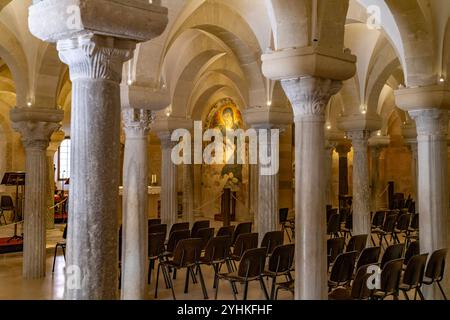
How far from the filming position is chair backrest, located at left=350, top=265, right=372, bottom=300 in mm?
5051

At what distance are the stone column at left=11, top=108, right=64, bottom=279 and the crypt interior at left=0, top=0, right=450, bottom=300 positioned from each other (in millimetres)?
26

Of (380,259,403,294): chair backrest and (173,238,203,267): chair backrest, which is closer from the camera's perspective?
(380,259,403,294): chair backrest

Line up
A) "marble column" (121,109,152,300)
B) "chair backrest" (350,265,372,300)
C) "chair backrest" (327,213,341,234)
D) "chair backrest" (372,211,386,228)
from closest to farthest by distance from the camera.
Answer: "chair backrest" (350,265,372,300) < "marble column" (121,109,152,300) < "chair backrest" (327,213,341,234) < "chair backrest" (372,211,386,228)

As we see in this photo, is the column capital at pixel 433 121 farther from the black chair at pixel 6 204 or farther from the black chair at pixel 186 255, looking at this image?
the black chair at pixel 6 204

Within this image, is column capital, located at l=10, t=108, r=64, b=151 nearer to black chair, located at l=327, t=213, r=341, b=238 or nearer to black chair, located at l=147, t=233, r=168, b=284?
black chair, located at l=147, t=233, r=168, b=284

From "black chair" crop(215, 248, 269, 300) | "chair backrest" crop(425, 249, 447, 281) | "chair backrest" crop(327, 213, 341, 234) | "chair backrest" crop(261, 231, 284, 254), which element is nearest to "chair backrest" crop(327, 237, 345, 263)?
"chair backrest" crop(261, 231, 284, 254)

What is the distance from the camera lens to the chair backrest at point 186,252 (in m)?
6.86

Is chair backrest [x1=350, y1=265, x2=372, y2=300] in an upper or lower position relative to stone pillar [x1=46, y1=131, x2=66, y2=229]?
lower

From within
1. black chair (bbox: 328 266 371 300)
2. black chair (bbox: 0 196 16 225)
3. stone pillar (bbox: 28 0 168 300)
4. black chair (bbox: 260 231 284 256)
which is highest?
stone pillar (bbox: 28 0 168 300)

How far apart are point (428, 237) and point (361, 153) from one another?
4.18 m

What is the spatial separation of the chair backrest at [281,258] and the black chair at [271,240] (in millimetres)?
1187

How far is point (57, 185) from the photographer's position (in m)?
20.3

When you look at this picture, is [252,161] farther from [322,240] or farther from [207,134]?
[322,240]

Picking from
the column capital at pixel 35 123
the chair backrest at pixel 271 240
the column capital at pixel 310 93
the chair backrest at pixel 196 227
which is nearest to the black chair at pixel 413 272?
the column capital at pixel 310 93
